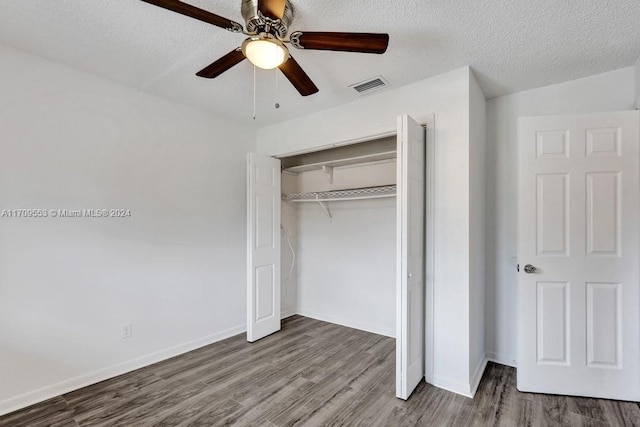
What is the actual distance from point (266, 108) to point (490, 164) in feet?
7.64

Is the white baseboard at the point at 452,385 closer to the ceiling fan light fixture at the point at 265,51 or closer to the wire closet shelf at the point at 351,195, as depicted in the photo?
the wire closet shelf at the point at 351,195

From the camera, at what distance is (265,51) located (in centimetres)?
157

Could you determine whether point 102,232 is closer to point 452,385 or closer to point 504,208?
point 452,385

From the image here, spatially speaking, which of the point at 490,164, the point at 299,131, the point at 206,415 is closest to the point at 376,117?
the point at 299,131

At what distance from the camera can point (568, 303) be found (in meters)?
2.34

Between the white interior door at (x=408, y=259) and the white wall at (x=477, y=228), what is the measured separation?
0.40m

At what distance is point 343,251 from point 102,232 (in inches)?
99.4

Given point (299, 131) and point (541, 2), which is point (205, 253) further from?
point (541, 2)

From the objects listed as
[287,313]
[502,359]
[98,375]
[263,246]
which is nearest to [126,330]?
[98,375]

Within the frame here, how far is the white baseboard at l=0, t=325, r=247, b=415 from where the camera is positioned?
7.04 ft

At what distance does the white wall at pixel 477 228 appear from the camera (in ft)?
8.02

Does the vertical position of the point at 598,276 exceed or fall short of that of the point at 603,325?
it exceeds it

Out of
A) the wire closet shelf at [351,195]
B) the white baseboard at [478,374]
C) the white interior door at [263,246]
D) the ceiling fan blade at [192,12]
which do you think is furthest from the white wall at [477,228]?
the white interior door at [263,246]

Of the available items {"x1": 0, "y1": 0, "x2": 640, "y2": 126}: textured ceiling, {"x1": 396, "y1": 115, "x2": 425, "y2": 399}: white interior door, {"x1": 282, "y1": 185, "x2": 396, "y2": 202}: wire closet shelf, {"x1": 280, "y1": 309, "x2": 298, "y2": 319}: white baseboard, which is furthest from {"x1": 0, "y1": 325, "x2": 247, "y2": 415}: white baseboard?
{"x1": 0, "y1": 0, "x2": 640, "y2": 126}: textured ceiling
